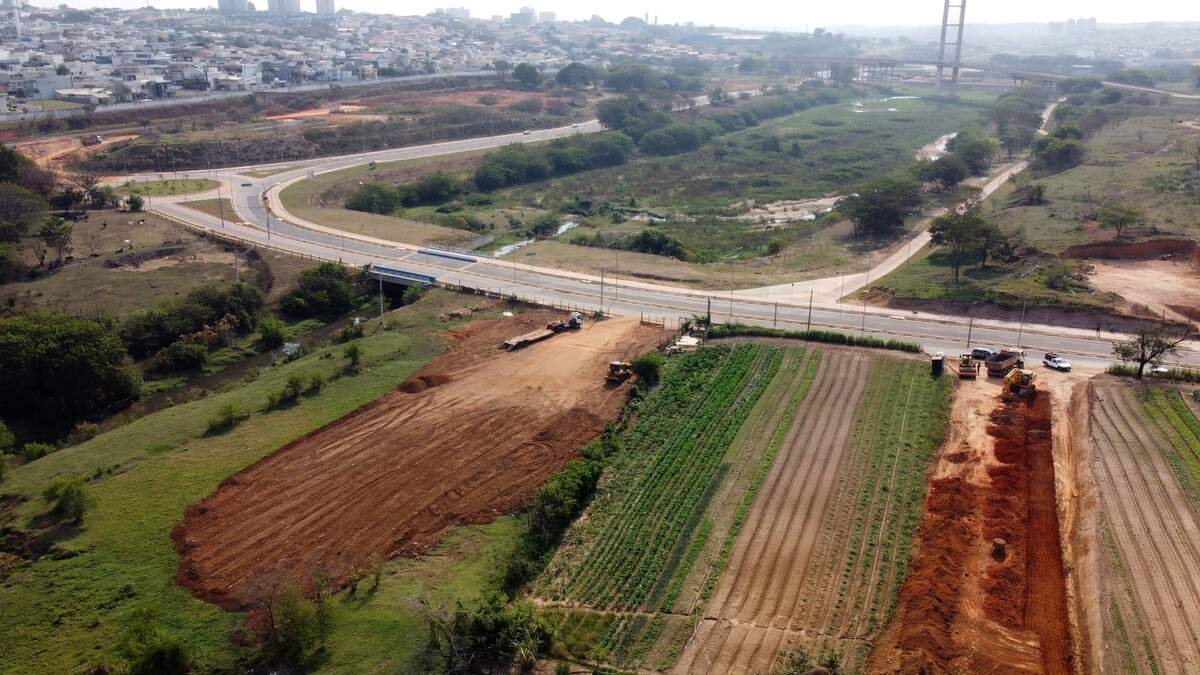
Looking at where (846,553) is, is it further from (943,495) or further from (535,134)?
(535,134)

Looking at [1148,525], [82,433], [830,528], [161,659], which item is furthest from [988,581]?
[82,433]

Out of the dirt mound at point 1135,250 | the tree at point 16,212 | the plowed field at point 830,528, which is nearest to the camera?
the plowed field at point 830,528

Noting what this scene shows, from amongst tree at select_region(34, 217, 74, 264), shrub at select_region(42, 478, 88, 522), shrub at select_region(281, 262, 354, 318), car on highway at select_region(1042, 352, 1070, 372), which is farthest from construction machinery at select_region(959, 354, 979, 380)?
tree at select_region(34, 217, 74, 264)

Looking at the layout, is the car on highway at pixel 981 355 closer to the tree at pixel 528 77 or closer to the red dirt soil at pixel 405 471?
the red dirt soil at pixel 405 471

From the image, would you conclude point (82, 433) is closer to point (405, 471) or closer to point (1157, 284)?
point (405, 471)

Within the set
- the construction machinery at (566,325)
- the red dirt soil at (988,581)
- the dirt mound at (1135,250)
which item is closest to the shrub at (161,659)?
the red dirt soil at (988,581)

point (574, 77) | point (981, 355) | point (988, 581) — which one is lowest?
point (988, 581)
